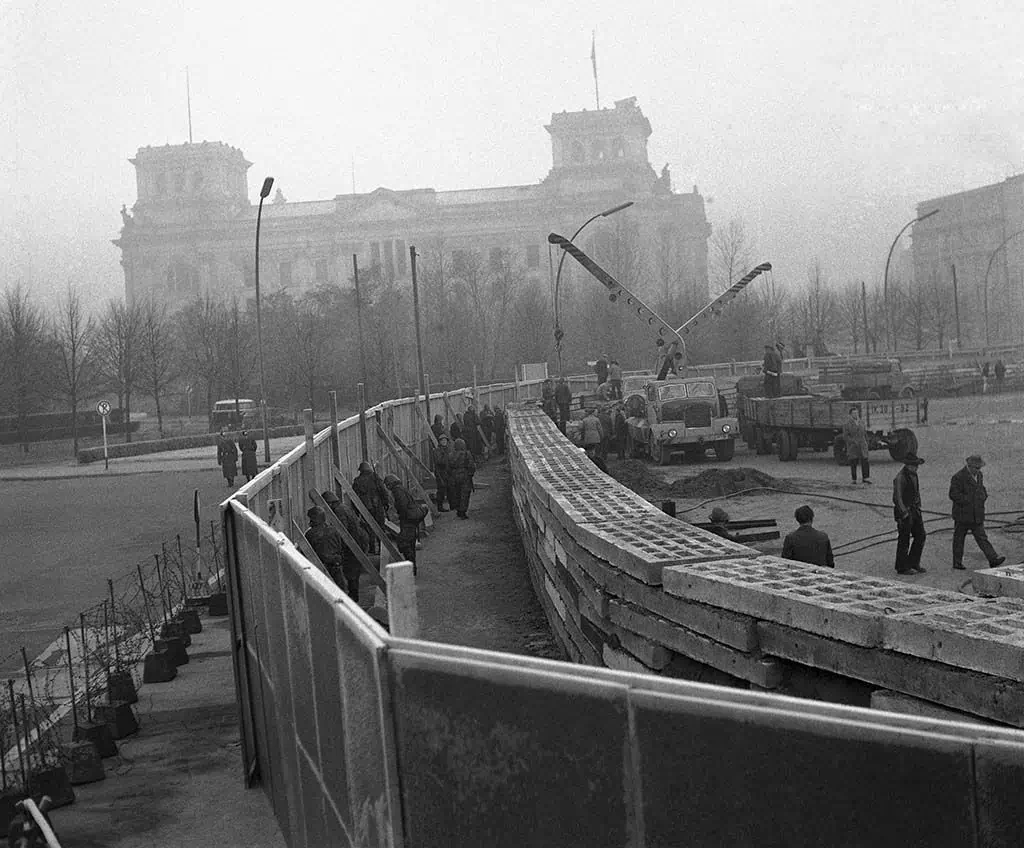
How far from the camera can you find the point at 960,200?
9025 centimetres

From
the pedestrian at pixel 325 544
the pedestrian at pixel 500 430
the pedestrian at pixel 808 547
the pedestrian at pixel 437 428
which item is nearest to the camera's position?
the pedestrian at pixel 808 547

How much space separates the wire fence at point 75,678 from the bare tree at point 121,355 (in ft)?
170

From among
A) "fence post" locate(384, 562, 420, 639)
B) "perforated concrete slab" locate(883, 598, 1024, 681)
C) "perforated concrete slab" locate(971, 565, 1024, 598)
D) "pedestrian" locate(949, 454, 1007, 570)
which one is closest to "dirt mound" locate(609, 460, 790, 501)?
"pedestrian" locate(949, 454, 1007, 570)

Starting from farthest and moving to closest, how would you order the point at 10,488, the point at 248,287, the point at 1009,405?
the point at 248,287 → the point at 1009,405 → the point at 10,488

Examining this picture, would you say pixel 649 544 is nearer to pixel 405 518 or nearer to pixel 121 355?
pixel 405 518

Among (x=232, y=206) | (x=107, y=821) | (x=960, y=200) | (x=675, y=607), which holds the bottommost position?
(x=107, y=821)

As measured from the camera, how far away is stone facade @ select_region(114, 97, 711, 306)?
136375mm

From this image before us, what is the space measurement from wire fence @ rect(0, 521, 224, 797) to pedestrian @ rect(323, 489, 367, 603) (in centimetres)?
207

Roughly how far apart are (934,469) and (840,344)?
3006 inches

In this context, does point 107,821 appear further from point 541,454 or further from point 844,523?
point 844,523

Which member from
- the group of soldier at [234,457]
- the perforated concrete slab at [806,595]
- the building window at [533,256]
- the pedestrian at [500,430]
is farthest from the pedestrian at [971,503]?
the building window at [533,256]

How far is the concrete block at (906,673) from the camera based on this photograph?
216 inches

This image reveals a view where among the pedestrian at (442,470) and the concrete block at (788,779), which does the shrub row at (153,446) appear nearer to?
the pedestrian at (442,470)

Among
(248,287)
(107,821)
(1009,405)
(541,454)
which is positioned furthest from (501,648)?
(248,287)
